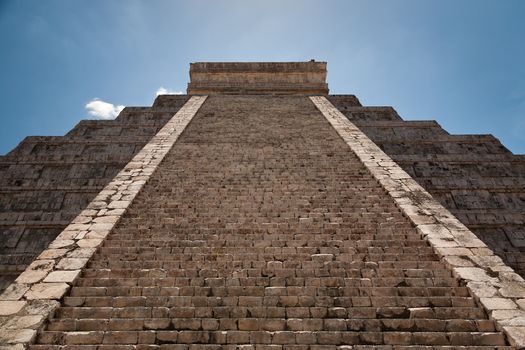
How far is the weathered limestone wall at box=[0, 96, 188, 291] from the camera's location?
581 cm

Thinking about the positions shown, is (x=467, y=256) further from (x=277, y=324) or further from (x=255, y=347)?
(x=255, y=347)

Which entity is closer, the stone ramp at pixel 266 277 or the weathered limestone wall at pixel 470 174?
the stone ramp at pixel 266 277

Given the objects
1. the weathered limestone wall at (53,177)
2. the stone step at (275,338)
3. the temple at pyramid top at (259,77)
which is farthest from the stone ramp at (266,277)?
the temple at pyramid top at (259,77)

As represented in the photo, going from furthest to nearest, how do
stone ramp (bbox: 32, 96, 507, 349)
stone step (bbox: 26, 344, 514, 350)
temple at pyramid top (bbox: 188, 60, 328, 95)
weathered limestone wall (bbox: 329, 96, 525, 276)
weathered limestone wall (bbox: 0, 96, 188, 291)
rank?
temple at pyramid top (bbox: 188, 60, 328, 95)
weathered limestone wall (bbox: 329, 96, 525, 276)
weathered limestone wall (bbox: 0, 96, 188, 291)
stone ramp (bbox: 32, 96, 507, 349)
stone step (bbox: 26, 344, 514, 350)

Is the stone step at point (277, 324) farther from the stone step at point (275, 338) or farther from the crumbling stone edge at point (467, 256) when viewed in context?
the crumbling stone edge at point (467, 256)

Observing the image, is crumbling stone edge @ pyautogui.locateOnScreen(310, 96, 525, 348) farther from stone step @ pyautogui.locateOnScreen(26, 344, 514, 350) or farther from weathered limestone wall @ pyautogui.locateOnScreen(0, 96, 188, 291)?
weathered limestone wall @ pyautogui.locateOnScreen(0, 96, 188, 291)

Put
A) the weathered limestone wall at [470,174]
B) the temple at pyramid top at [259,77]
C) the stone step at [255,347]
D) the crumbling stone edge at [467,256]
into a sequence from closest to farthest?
the stone step at [255,347] < the crumbling stone edge at [467,256] < the weathered limestone wall at [470,174] < the temple at pyramid top at [259,77]

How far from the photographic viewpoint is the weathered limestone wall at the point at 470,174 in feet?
19.8

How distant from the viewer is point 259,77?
1460cm

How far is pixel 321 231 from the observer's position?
4285 mm

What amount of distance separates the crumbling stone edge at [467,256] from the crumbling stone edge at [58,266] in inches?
157

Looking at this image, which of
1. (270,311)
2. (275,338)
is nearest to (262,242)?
(270,311)

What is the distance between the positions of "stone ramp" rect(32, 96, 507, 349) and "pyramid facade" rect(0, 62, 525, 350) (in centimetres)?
2

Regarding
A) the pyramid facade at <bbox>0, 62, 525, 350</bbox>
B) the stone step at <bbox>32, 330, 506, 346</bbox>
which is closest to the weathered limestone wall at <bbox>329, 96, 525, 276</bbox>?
the pyramid facade at <bbox>0, 62, 525, 350</bbox>
